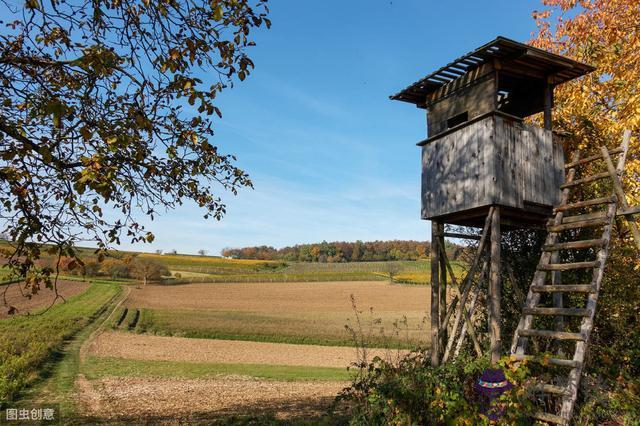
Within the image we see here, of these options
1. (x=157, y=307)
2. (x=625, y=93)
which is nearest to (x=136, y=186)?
(x=625, y=93)

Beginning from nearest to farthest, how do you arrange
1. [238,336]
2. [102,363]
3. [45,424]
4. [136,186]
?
[136,186]
[45,424]
[102,363]
[238,336]

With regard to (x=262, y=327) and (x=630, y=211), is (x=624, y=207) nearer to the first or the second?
(x=630, y=211)

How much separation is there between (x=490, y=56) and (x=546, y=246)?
3.91 m

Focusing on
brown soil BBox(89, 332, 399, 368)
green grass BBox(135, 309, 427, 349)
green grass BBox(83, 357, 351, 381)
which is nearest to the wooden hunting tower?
green grass BBox(83, 357, 351, 381)

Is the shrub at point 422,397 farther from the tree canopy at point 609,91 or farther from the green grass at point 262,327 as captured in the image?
the green grass at point 262,327

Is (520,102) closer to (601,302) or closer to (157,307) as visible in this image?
(601,302)

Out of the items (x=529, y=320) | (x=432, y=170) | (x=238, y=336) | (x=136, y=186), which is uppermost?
(x=432, y=170)

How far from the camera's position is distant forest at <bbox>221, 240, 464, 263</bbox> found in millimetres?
98562

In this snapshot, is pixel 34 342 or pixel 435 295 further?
pixel 34 342

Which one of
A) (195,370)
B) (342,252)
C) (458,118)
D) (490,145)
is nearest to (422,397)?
(490,145)

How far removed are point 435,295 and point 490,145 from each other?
3511 mm

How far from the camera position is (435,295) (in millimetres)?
9812

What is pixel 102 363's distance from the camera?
62.1 feet

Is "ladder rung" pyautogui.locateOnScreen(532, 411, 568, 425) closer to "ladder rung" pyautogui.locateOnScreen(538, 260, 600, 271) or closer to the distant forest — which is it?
"ladder rung" pyautogui.locateOnScreen(538, 260, 600, 271)
